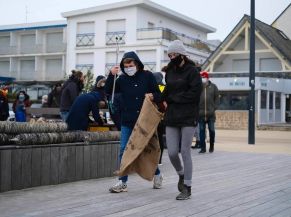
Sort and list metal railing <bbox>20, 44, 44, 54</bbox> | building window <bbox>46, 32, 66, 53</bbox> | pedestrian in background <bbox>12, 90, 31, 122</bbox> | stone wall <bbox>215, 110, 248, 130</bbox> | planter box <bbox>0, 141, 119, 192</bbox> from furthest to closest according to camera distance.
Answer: metal railing <bbox>20, 44, 44, 54</bbox>, building window <bbox>46, 32, 66, 53</bbox>, stone wall <bbox>215, 110, 248, 130</bbox>, pedestrian in background <bbox>12, 90, 31, 122</bbox>, planter box <bbox>0, 141, 119, 192</bbox>

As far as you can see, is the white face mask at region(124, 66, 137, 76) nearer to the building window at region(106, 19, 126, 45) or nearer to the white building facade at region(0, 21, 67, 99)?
the building window at region(106, 19, 126, 45)

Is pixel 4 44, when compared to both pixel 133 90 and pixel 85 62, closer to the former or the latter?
pixel 85 62

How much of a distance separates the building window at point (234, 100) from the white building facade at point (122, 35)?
35.8ft

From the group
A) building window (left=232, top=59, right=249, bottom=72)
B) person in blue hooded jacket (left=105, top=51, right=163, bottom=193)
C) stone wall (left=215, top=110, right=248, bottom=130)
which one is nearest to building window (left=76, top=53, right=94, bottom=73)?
building window (left=232, top=59, right=249, bottom=72)

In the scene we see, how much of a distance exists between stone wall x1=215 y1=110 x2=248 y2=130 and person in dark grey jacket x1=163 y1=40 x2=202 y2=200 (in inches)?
1020

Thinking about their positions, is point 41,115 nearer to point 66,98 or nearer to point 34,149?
point 66,98

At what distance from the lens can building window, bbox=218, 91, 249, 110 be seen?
32.9 m

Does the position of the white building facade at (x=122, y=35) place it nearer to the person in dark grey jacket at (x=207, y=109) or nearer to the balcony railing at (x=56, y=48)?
the balcony railing at (x=56, y=48)

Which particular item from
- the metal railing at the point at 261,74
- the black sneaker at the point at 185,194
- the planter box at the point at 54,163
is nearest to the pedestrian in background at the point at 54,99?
the planter box at the point at 54,163

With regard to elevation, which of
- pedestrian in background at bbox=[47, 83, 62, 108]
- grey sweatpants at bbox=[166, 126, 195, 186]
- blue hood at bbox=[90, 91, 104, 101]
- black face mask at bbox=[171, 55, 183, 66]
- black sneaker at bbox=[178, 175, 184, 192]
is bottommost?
black sneaker at bbox=[178, 175, 184, 192]

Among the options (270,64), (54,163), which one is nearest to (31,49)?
(270,64)

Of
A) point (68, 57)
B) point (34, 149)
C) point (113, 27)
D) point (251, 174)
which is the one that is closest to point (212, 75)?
point (113, 27)

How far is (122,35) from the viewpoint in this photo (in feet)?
153

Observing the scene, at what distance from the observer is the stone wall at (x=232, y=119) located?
32.0m
